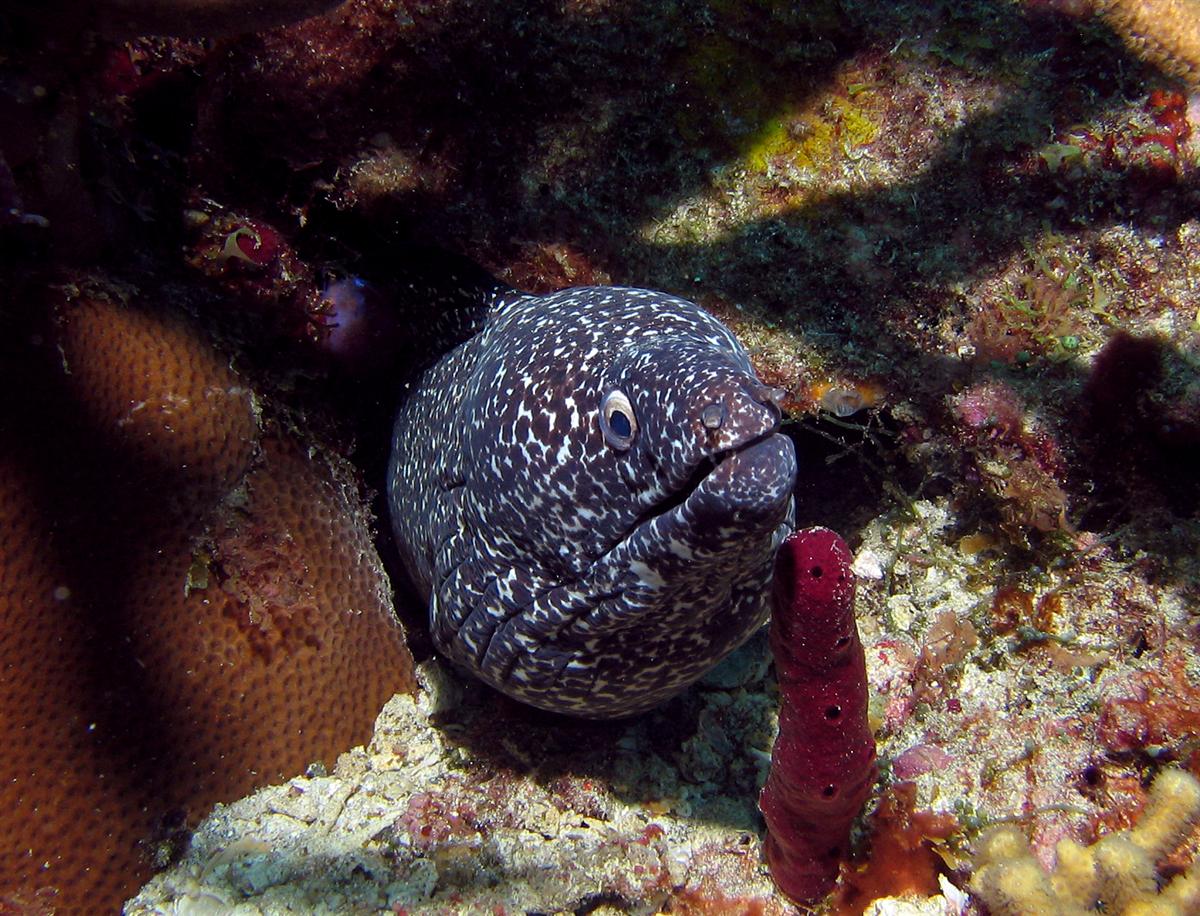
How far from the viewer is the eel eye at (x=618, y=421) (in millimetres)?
2307

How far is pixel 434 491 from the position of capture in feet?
11.3

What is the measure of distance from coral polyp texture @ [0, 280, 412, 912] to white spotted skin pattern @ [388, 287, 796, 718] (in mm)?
623

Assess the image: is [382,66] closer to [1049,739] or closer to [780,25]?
[780,25]

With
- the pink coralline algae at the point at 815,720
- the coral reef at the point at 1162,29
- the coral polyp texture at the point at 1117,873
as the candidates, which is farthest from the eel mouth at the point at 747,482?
the coral reef at the point at 1162,29

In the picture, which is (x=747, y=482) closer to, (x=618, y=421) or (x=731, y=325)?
(x=618, y=421)

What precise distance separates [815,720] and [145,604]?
2.66 meters

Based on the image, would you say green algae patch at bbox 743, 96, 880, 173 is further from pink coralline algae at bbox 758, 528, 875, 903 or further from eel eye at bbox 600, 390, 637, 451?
pink coralline algae at bbox 758, 528, 875, 903

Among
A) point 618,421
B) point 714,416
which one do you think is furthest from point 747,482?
point 618,421

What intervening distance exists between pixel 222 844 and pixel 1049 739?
3.19 metres

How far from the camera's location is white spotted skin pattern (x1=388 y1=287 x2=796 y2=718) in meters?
2.08

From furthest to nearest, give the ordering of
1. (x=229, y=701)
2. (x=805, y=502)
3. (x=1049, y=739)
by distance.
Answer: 1. (x=805, y=502)
2. (x=229, y=701)
3. (x=1049, y=739)

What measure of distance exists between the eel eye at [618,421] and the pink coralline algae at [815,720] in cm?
59

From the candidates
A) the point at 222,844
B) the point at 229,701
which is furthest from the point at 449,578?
the point at 222,844

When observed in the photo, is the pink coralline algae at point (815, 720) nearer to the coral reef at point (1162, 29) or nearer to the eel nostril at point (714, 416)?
the eel nostril at point (714, 416)
